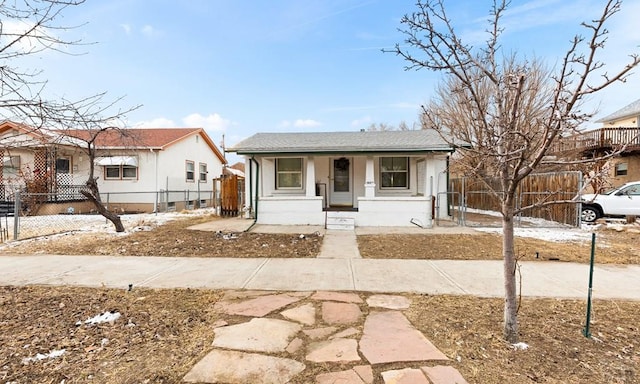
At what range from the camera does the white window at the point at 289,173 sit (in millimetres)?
12336

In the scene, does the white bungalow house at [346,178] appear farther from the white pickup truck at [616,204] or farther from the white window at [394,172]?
the white pickup truck at [616,204]

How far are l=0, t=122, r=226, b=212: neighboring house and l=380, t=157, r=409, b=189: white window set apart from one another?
968cm

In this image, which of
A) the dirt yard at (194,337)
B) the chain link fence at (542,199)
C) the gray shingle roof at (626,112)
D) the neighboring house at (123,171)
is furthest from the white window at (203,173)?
the gray shingle roof at (626,112)

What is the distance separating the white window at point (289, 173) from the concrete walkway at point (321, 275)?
644 cm

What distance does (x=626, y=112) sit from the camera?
2311 cm

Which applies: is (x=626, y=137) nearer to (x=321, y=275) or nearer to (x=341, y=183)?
(x=341, y=183)

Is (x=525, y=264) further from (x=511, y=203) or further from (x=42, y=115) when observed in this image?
(x=42, y=115)

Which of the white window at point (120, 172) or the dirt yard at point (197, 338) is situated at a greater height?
the white window at point (120, 172)

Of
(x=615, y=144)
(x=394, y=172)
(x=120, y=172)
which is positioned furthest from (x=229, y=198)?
(x=615, y=144)

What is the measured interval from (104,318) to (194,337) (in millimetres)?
1209

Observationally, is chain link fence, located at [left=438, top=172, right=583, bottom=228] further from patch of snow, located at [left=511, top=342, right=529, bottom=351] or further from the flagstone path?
the flagstone path

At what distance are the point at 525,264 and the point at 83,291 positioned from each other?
709 centimetres

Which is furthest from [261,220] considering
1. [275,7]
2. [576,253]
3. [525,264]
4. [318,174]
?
[576,253]

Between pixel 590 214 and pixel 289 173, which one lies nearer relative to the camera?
pixel 590 214
